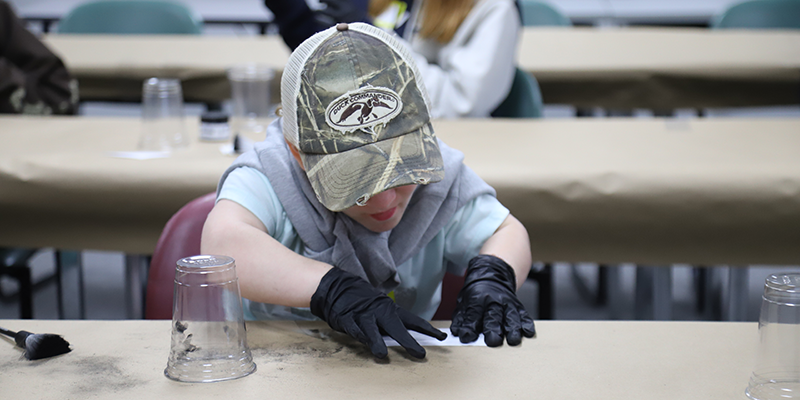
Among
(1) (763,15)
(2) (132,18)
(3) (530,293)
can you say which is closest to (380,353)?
(3) (530,293)

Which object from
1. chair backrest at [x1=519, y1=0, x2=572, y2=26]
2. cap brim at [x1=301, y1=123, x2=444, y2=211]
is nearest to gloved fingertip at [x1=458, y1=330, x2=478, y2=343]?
cap brim at [x1=301, y1=123, x2=444, y2=211]

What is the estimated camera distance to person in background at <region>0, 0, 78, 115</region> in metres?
1.89

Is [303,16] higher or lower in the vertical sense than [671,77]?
higher

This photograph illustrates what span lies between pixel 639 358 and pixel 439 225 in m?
0.30

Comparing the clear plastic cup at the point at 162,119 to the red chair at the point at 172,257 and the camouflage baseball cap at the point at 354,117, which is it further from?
the camouflage baseball cap at the point at 354,117

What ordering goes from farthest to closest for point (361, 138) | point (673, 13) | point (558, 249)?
point (673, 13), point (558, 249), point (361, 138)

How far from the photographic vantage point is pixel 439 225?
908 mm

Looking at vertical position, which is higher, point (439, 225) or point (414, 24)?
point (414, 24)

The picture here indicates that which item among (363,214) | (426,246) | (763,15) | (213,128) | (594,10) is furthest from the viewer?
(594,10)

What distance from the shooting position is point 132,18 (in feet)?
10.8

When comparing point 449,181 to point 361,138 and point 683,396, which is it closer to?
point 361,138

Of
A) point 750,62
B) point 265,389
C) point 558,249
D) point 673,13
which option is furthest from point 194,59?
point 673,13

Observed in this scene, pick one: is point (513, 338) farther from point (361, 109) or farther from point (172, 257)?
point (172, 257)

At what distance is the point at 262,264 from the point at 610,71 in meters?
1.88
